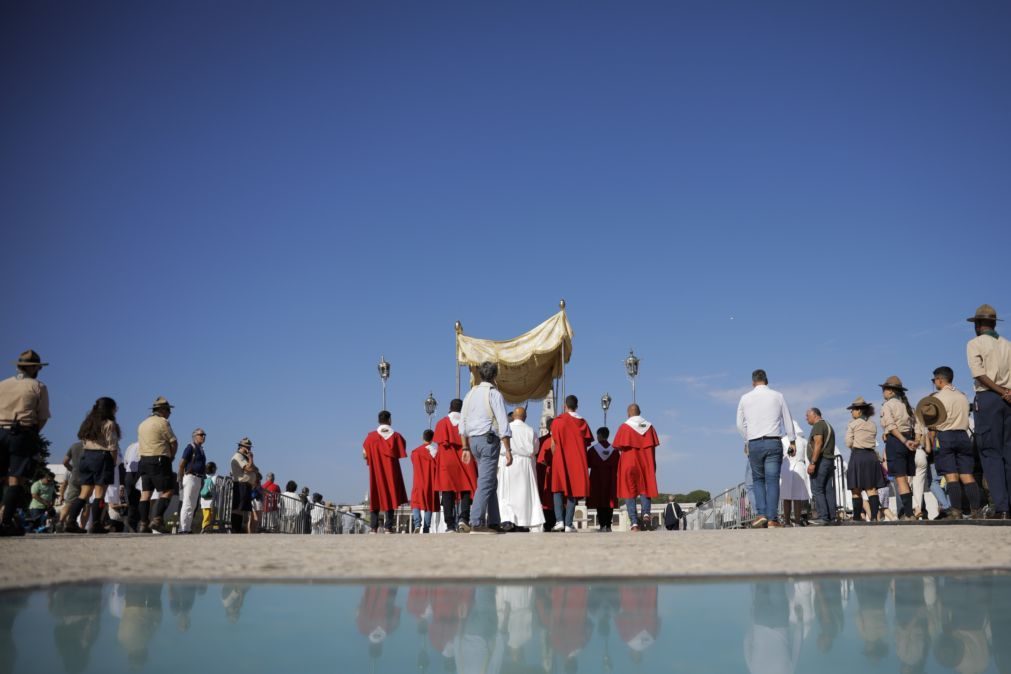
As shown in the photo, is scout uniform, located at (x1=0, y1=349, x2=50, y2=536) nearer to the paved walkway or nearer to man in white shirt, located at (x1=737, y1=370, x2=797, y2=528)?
the paved walkway

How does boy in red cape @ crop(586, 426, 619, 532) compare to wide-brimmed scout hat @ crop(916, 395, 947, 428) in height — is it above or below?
below

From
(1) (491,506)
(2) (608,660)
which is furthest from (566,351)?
(2) (608,660)

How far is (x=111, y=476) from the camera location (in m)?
9.62

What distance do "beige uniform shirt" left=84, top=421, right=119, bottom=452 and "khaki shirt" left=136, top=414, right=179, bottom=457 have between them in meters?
0.66

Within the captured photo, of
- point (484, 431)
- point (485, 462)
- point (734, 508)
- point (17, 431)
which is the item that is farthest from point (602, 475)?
point (17, 431)

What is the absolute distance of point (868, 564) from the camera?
4.42 metres

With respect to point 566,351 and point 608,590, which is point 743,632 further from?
point 566,351

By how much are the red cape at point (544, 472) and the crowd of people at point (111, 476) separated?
198 inches

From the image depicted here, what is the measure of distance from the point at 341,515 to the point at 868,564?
63.1ft

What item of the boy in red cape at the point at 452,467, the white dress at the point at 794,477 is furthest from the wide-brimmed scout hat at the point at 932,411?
the boy in red cape at the point at 452,467

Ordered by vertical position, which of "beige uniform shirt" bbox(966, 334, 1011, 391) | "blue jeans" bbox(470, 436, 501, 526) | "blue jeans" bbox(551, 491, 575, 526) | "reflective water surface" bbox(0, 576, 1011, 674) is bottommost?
"reflective water surface" bbox(0, 576, 1011, 674)

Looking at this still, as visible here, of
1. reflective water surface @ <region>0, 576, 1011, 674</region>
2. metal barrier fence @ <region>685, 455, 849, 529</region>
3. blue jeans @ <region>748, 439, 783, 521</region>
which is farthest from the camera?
→ metal barrier fence @ <region>685, 455, 849, 529</region>

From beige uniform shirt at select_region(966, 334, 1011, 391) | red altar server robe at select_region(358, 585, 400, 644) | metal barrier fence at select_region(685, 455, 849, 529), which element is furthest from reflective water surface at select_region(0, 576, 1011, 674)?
metal barrier fence at select_region(685, 455, 849, 529)

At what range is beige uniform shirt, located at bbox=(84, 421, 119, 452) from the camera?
959 cm
